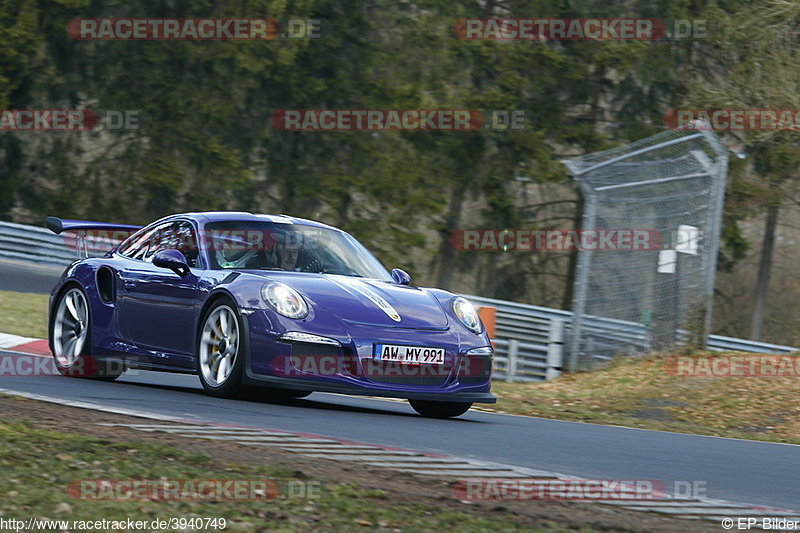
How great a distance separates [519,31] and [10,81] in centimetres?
1372

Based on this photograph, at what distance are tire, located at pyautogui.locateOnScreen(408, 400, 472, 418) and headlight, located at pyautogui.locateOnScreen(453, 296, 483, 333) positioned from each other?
0.53 metres

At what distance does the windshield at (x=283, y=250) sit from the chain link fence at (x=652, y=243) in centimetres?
581

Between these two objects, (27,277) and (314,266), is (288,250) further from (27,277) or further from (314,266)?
(27,277)

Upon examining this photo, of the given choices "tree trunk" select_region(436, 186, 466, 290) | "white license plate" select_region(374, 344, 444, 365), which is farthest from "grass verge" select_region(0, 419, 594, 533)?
"tree trunk" select_region(436, 186, 466, 290)

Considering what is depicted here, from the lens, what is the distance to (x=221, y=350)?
8461 mm

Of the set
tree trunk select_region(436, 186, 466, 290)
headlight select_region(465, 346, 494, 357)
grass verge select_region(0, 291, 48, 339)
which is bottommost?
grass verge select_region(0, 291, 48, 339)

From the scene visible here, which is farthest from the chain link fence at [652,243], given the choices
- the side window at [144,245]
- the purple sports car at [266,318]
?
the side window at [144,245]

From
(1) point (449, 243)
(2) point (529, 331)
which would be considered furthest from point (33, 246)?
(1) point (449, 243)

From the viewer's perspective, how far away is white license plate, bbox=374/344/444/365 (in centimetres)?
814

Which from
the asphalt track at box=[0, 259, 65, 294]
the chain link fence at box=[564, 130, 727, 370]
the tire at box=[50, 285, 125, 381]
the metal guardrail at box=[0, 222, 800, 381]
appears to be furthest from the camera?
the asphalt track at box=[0, 259, 65, 294]

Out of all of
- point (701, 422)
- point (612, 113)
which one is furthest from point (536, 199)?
point (701, 422)

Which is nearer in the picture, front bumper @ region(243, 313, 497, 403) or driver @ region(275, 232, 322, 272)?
front bumper @ region(243, 313, 497, 403)

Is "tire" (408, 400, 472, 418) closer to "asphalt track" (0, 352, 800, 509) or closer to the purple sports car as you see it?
the purple sports car

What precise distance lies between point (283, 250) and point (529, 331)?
12.9 metres
